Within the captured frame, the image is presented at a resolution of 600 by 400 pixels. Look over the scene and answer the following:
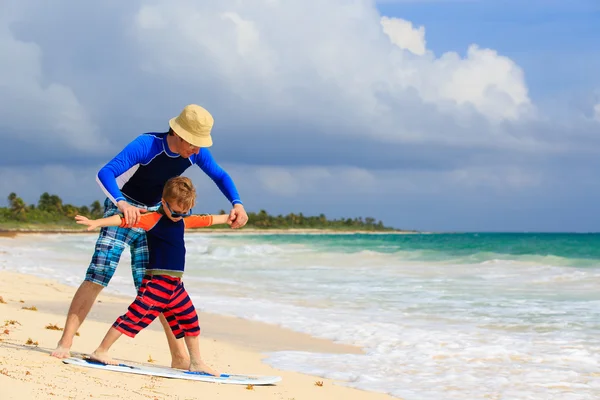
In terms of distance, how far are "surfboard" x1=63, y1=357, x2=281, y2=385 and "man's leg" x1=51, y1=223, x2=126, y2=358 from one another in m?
0.17

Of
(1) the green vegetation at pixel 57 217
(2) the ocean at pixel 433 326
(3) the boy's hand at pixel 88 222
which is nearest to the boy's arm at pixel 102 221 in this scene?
(3) the boy's hand at pixel 88 222

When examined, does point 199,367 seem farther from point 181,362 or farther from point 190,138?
point 190,138

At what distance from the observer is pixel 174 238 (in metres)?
4.79

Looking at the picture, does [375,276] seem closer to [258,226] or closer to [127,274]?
[127,274]

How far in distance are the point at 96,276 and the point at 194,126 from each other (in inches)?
50.0

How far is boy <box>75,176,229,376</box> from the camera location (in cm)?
470

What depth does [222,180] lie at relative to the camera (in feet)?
17.4

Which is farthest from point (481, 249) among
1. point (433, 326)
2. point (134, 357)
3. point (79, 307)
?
point (79, 307)

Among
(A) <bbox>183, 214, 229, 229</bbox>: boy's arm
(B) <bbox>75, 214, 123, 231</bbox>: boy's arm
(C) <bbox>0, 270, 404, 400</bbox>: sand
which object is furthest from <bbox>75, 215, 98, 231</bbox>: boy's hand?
(C) <bbox>0, 270, 404, 400</bbox>: sand

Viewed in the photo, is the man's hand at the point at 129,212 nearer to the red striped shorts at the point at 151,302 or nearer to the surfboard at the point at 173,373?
the red striped shorts at the point at 151,302

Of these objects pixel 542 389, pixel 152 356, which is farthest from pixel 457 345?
pixel 152 356

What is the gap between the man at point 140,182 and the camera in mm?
4730

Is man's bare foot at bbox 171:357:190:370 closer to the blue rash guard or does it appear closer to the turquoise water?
the blue rash guard

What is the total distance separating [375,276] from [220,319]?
10037 millimetres
